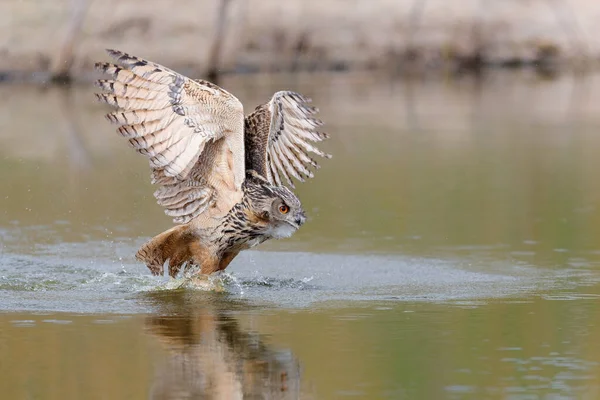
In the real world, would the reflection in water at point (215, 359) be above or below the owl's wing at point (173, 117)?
below

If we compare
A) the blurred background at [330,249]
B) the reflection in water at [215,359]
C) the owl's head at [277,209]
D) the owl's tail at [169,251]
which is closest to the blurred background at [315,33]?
the blurred background at [330,249]

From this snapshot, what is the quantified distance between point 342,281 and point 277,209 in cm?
81

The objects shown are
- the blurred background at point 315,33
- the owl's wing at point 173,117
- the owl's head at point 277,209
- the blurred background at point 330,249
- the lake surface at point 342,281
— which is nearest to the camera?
the lake surface at point 342,281

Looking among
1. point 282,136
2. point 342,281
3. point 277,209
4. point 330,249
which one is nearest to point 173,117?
point 277,209

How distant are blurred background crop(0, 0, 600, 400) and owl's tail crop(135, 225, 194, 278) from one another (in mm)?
141

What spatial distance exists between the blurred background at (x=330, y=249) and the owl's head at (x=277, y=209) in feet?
1.44

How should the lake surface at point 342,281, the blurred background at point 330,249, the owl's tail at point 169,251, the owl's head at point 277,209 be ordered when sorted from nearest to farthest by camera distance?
the lake surface at point 342,281
the blurred background at point 330,249
the owl's head at point 277,209
the owl's tail at point 169,251

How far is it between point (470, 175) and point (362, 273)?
5.80 m

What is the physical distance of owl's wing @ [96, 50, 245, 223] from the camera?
392 inches

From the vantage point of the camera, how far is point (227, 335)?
8438 millimetres

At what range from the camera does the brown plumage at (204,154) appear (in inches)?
393

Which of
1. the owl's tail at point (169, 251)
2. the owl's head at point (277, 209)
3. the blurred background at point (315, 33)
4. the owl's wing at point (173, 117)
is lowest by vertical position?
the owl's tail at point (169, 251)

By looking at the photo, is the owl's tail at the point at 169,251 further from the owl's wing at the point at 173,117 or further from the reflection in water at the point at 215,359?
the reflection in water at the point at 215,359

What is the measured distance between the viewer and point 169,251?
1073 cm
